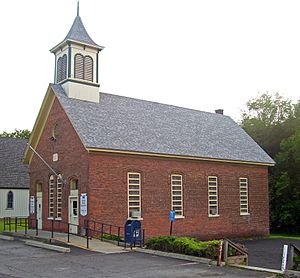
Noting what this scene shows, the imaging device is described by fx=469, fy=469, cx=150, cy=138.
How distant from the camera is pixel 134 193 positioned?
26.0 metres

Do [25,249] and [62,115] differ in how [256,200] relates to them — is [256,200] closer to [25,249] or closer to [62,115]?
[62,115]

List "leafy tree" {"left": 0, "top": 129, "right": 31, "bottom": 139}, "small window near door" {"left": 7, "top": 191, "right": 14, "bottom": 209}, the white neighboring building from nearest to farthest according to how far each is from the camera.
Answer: the white neighboring building < "small window near door" {"left": 7, "top": 191, "right": 14, "bottom": 209} < "leafy tree" {"left": 0, "top": 129, "right": 31, "bottom": 139}

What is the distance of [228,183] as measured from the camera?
3127cm

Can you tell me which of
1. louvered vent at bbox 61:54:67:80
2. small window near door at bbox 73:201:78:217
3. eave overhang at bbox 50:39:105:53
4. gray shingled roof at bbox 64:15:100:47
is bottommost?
small window near door at bbox 73:201:78:217

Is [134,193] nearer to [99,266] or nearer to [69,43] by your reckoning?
[69,43]

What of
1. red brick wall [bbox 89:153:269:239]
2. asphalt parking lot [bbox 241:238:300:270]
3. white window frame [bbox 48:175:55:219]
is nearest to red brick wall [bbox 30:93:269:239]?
red brick wall [bbox 89:153:269:239]

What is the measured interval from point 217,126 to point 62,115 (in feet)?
43.8

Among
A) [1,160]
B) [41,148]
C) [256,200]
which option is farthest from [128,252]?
[1,160]

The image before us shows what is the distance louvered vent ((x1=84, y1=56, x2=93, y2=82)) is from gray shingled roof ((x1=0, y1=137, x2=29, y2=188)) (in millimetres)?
19488

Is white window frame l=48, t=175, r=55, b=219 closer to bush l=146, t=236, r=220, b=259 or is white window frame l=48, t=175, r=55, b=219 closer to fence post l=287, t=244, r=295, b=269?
bush l=146, t=236, r=220, b=259

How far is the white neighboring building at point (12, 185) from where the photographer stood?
43656 millimetres

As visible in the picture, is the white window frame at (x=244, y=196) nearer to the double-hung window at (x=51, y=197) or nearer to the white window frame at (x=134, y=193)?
the white window frame at (x=134, y=193)

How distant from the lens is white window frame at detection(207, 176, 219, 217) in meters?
30.0

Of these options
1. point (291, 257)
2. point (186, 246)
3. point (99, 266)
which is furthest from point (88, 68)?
point (291, 257)
